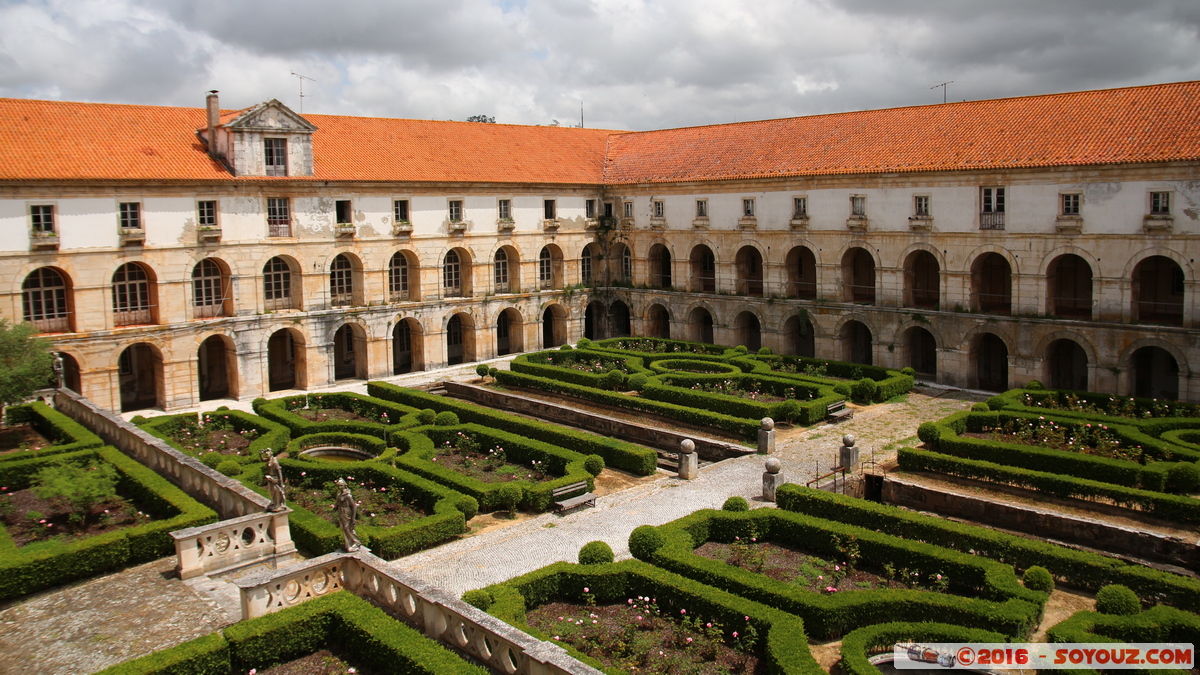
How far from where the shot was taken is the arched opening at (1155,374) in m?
33.8

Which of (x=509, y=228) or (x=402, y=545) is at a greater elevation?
(x=509, y=228)

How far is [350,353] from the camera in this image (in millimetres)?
44188

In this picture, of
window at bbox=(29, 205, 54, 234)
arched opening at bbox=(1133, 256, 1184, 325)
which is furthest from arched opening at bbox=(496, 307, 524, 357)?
arched opening at bbox=(1133, 256, 1184, 325)

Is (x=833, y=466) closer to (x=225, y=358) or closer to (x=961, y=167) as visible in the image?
(x=961, y=167)

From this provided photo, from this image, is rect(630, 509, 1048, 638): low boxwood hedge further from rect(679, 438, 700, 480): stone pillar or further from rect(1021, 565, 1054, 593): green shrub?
rect(679, 438, 700, 480): stone pillar

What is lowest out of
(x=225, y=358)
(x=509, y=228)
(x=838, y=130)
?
(x=225, y=358)

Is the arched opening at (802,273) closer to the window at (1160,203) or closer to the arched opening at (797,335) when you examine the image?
the arched opening at (797,335)

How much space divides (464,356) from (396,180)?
9905mm

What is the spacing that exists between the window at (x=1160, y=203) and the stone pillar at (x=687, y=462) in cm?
1869

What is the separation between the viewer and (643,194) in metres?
48.1

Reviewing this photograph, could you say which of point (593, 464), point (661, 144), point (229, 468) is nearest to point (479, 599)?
point (593, 464)

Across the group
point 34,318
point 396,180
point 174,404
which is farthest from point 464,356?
point 34,318

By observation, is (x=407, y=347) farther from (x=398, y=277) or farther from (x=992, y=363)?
(x=992, y=363)

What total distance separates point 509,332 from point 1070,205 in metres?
27.6
